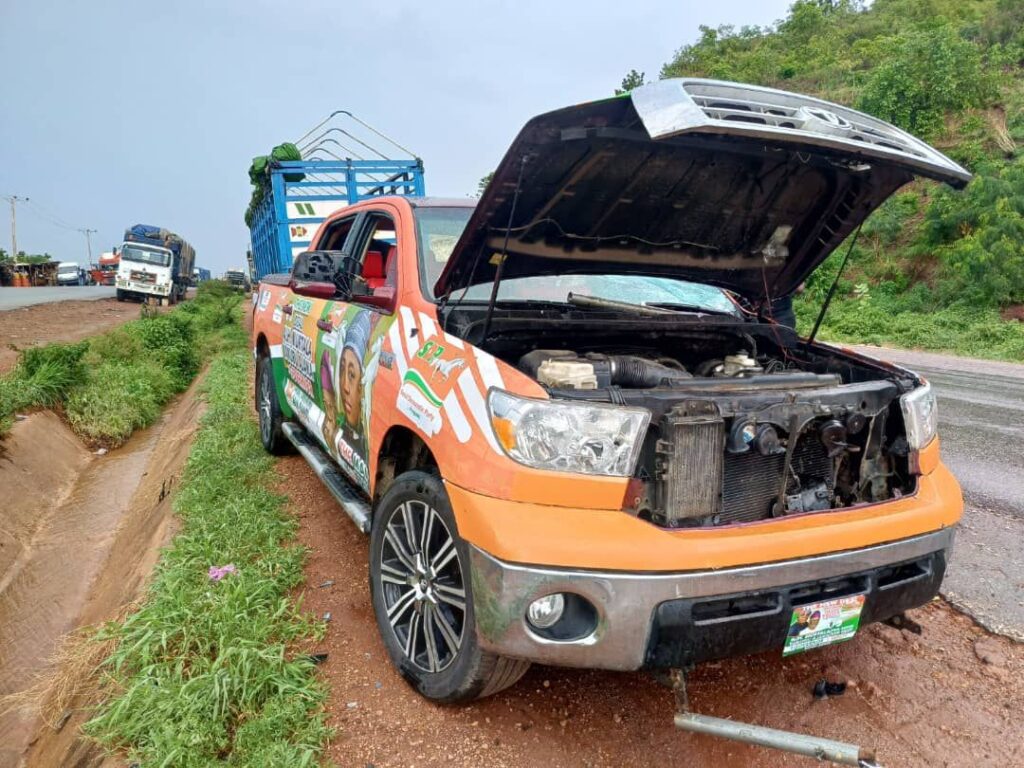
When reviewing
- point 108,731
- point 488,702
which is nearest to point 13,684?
point 108,731

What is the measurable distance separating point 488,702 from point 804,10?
4854cm

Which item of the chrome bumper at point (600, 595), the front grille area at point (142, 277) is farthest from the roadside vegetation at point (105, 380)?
the front grille area at point (142, 277)

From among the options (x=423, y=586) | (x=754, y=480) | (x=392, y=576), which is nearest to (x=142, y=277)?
(x=392, y=576)

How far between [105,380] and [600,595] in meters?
8.61

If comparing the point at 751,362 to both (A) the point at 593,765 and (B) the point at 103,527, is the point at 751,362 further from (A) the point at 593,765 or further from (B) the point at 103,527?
(B) the point at 103,527

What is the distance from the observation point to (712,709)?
243 cm

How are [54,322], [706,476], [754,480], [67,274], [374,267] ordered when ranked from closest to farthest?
[706,476] → [754,480] → [374,267] → [54,322] → [67,274]

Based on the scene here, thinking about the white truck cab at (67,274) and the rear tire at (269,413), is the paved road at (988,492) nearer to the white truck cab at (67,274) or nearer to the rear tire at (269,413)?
the rear tire at (269,413)

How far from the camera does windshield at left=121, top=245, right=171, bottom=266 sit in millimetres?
26938

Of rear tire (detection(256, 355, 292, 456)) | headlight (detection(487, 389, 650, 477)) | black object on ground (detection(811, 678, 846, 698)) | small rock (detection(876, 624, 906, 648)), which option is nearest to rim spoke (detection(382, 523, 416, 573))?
headlight (detection(487, 389, 650, 477))

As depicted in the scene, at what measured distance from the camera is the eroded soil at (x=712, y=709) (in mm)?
2193

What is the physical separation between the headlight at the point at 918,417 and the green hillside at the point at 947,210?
13.1 m

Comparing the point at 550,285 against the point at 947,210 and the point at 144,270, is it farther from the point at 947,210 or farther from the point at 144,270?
the point at 144,270

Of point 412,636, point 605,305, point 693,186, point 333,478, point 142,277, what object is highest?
point 693,186
